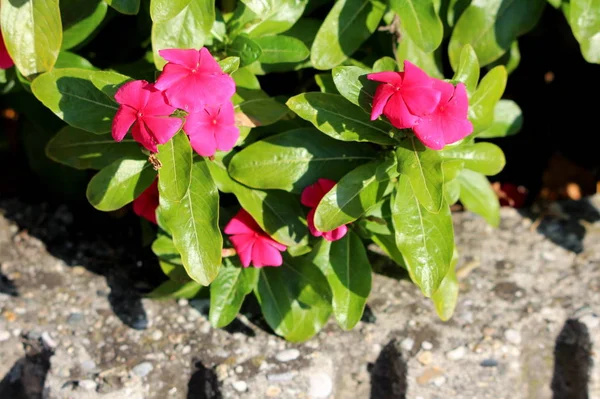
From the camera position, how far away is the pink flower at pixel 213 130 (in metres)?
1.48

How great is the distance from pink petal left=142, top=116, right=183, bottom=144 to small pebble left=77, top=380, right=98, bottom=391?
0.75 m

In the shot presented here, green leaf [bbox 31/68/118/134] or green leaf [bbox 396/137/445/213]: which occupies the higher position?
green leaf [bbox 396/137/445/213]

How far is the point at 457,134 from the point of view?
1443mm

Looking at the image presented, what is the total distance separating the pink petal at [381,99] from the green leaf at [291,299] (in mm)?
531

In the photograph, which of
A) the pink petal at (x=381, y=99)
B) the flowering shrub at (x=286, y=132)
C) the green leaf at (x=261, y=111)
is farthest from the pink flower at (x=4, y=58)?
the pink petal at (x=381, y=99)

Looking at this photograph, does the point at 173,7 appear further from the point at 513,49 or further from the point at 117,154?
the point at 513,49

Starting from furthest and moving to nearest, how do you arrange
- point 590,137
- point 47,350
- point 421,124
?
point 590,137 → point 47,350 → point 421,124

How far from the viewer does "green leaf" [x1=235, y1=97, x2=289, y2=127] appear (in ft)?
5.50

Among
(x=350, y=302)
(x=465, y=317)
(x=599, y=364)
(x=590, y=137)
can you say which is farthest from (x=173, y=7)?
(x=590, y=137)

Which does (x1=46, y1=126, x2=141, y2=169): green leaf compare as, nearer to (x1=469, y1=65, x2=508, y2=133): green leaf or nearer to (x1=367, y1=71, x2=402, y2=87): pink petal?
(x1=367, y1=71, x2=402, y2=87): pink petal

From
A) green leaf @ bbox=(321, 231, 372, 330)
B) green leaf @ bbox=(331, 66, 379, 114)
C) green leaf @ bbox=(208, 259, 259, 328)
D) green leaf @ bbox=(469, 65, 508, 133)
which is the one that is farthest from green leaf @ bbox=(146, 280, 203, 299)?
green leaf @ bbox=(469, 65, 508, 133)

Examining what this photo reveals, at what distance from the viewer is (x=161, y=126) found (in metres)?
1.38

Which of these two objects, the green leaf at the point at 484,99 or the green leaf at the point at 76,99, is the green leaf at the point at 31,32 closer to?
the green leaf at the point at 76,99

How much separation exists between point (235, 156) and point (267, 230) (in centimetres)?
19
